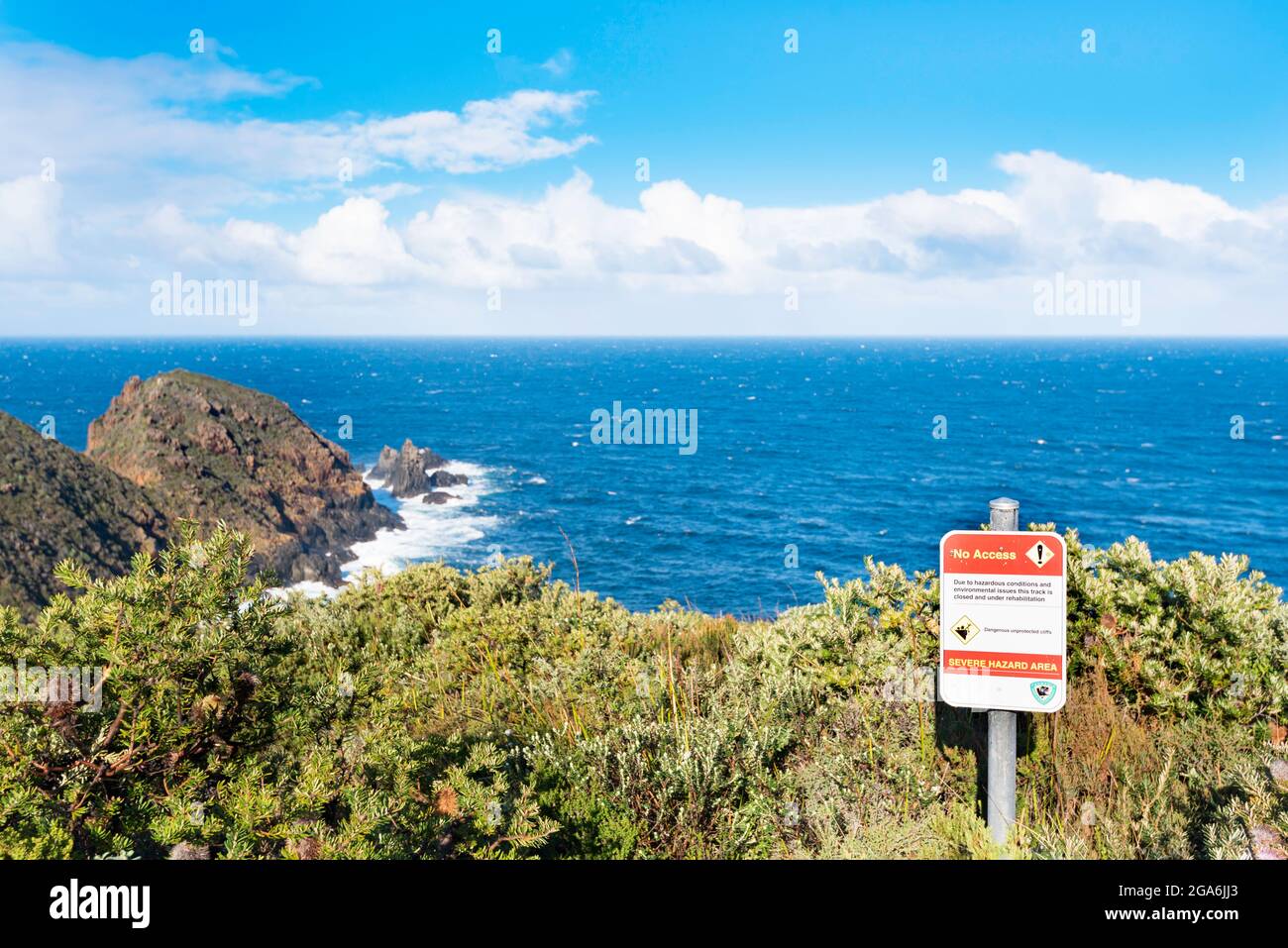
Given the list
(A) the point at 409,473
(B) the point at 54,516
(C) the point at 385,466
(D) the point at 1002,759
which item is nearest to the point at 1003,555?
(D) the point at 1002,759

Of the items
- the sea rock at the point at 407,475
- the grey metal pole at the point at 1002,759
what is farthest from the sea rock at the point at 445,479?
the grey metal pole at the point at 1002,759

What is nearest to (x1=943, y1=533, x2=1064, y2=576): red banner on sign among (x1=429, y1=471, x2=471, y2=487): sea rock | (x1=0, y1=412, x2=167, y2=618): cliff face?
(x1=0, y1=412, x2=167, y2=618): cliff face

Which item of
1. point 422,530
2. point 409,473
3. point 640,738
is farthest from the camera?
point 409,473

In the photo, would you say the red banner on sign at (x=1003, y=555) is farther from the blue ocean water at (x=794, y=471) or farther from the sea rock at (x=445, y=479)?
the sea rock at (x=445, y=479)

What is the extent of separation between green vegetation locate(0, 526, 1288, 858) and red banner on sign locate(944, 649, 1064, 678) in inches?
33.2

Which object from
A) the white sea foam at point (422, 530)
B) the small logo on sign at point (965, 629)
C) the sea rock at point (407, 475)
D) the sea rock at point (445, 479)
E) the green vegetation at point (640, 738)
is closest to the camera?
the green vegetation at point (640, 738)

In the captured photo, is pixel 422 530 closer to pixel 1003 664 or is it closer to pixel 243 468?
pixel 243 468

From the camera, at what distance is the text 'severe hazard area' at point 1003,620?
3789mm

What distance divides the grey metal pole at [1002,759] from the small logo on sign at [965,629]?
48 centimetres

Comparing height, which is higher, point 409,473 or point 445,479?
point 409,473

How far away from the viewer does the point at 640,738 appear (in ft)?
16.5

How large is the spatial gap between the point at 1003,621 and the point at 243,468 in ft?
211
